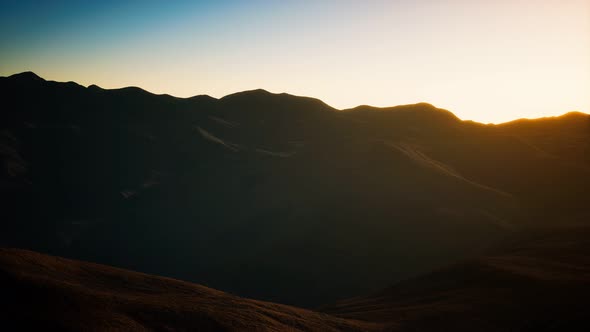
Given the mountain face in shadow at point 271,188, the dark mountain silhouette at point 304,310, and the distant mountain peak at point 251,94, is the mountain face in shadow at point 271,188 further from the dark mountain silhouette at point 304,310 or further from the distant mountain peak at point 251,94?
the dark mountain silhouette at point 304,310

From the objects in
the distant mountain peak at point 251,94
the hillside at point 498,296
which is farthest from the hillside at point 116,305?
the distant mountain peak at point 251,94

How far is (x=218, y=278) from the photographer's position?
47.1 meters

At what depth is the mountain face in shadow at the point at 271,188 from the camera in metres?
44.4

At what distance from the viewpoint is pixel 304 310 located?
766 inches

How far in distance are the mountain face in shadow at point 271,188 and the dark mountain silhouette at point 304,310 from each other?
16715 millimetres

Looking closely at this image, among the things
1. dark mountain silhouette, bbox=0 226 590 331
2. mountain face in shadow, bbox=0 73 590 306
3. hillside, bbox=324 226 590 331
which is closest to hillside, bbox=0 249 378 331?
dark mountain silhouette, bbox=0 226 590 331

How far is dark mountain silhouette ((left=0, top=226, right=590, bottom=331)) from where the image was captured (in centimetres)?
1268

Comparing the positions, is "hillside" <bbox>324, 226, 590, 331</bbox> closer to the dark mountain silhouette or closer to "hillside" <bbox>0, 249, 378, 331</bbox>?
the dark mountain silhouette

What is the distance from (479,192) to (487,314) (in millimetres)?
37432

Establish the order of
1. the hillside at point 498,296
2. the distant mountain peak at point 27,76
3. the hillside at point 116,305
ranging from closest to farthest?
the hillside at point 116,305 < the hillside at point 498,296 < the distant mountain peak at point 27,76

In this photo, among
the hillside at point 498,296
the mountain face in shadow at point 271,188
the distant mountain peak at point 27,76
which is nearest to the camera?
the hillside at point 498,296

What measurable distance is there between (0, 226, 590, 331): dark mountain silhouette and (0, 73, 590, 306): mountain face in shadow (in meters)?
16.7

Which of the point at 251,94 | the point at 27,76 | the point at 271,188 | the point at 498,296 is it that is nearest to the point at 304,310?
the point at 498,296

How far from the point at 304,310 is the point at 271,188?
41.3 m
